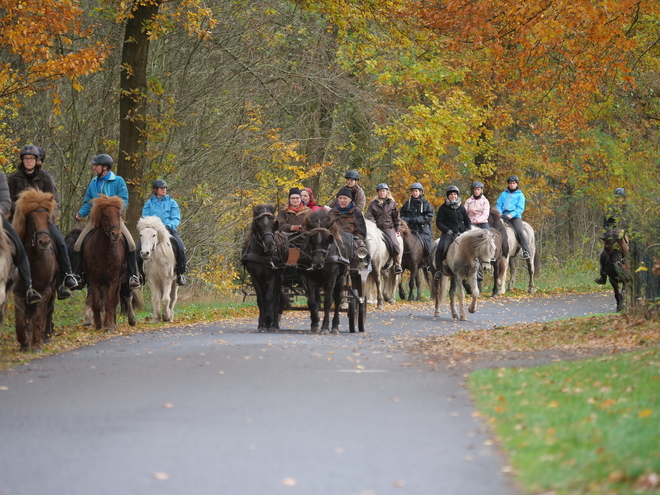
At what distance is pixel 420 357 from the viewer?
13.2m

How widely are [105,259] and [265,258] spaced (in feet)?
8.93

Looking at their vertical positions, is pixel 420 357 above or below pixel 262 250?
below

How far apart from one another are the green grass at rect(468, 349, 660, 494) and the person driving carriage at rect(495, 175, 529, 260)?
19.7 metres

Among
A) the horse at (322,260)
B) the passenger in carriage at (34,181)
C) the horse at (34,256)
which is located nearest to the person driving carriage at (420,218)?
the horse at (322,260)

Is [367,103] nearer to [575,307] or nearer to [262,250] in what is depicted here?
[575,307]

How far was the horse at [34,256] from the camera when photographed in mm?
13844

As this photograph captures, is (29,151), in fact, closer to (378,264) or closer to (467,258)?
(467,258)

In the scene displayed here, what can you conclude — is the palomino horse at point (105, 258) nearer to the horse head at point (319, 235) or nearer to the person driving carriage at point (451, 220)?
the horse head at point (319, 235)

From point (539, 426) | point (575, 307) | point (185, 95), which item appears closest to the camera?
point (539, 426)

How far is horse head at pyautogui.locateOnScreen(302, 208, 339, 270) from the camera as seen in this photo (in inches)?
642

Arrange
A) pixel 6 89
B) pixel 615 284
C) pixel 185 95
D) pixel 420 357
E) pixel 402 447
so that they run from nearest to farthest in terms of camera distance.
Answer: pixel 402 447
pixel 420 357
pixel 6 89
pixel 615 284
pixel 185 95

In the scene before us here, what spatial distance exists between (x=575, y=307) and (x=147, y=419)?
19032 mm

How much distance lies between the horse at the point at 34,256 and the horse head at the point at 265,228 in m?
3.47

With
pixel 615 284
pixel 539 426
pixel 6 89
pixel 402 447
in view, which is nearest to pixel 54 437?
pixel 402 447
